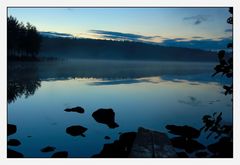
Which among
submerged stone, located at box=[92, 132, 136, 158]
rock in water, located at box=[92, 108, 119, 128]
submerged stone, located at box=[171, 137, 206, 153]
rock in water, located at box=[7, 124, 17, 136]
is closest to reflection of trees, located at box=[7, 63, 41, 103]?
rock in water, located at box=[7, 124, 17, 136]

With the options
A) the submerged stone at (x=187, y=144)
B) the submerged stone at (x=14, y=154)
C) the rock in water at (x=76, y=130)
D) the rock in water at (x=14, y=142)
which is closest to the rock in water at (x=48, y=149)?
the submerged stone at (x=14, y=154)

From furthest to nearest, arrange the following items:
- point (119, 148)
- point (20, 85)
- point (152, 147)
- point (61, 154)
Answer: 1. point (20, 85)
2. point (119, 148)
3. point (61, 154)
4. point (152, 147)

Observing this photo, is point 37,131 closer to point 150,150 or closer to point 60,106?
point 60,106

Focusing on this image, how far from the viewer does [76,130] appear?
30.6 feet

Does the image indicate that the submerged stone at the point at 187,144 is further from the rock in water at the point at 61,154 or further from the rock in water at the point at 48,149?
the rock in water at the point at 48,149

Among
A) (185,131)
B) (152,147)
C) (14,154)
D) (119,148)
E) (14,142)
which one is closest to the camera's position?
(152,147)

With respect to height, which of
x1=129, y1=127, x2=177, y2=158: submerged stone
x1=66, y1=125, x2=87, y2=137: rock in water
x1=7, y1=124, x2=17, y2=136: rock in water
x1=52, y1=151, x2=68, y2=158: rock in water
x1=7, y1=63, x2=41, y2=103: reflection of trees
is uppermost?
x1=7, y1=63, x2=41, y2=103: reflection of trees

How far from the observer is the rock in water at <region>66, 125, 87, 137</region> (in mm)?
9078

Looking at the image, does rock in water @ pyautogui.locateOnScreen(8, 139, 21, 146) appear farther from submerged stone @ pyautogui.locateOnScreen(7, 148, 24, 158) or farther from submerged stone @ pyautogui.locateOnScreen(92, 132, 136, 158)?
submerged stone @ pyautogui.locateOnScreen(92, 132, 136, 158)

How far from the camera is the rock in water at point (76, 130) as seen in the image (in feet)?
29.8

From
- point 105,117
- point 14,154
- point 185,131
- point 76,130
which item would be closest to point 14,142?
point 14,154

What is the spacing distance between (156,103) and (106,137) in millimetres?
6297

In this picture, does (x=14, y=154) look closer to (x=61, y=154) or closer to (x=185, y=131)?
(x=61, y=154)
